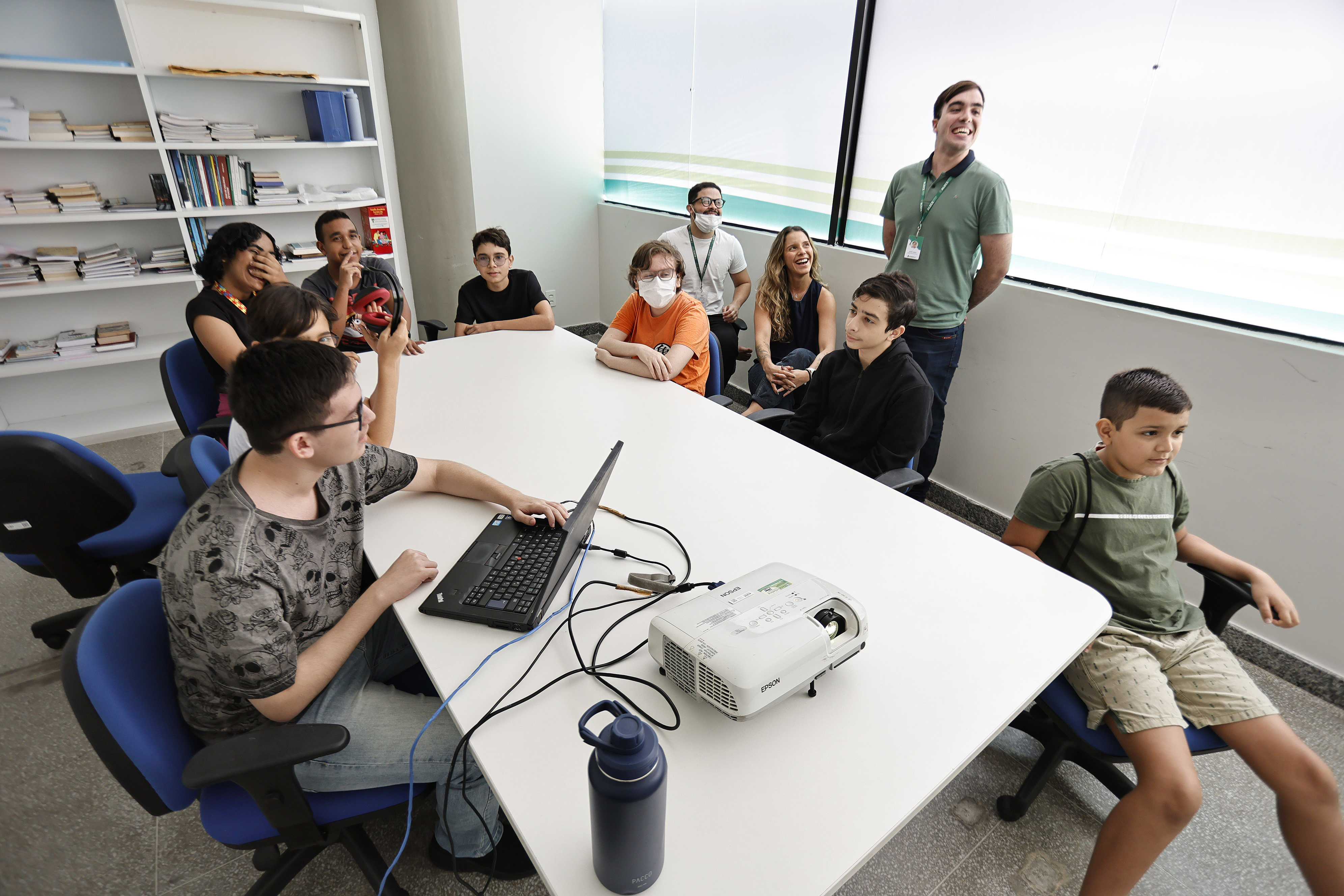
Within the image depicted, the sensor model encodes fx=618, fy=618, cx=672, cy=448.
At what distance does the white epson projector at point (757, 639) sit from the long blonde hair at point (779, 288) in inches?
90.2

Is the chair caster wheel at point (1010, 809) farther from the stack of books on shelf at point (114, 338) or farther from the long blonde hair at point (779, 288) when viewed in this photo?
the stack of books on shelf at point (114, 338)

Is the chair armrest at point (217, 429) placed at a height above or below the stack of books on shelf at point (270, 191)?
below

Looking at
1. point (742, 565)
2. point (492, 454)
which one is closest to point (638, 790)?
point (742, 565)

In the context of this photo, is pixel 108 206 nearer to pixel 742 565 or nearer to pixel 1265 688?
pixel 742 565

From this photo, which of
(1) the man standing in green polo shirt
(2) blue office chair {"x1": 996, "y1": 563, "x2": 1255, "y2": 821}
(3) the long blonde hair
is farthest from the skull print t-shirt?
(3) the long blonde hair

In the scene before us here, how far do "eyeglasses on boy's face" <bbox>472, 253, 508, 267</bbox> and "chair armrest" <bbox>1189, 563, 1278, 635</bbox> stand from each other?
2.96m

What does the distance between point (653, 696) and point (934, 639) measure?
533 mm

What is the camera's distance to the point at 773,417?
227 centimetres

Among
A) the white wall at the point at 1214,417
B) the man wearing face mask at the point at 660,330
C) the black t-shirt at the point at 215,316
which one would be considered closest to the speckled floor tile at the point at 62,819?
the black t-shirt at the point at 215,316

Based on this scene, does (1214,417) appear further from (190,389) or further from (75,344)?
(75,344)

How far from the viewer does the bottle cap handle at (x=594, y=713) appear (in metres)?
0.67

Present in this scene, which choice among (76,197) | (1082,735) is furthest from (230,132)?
(1082,735)

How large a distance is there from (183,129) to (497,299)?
6.19ft

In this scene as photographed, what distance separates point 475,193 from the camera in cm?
432
